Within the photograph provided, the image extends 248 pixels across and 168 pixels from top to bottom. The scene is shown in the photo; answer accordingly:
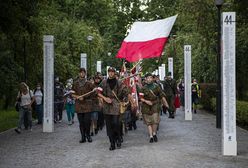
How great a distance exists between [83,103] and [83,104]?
0.03 meters

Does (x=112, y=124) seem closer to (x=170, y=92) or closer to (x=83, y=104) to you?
(x=83, y=104)

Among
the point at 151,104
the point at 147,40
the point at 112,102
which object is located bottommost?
the point at 151,104

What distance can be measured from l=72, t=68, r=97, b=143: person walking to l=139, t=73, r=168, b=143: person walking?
4.68ft

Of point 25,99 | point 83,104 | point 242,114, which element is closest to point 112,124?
point 83,104

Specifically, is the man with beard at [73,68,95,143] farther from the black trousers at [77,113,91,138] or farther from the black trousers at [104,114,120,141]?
the black trousers at [104,114,120,141]

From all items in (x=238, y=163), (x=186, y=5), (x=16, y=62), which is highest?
(x=186, y=5)

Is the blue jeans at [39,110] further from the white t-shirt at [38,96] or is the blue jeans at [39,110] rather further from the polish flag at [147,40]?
the polish flag at [147,40]

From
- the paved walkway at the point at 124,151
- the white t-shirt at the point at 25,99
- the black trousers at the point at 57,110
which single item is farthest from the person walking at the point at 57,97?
the paved walkway at the point at 124,151

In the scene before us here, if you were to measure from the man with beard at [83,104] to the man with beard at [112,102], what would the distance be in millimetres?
1275

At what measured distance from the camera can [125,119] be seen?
17.0 meters

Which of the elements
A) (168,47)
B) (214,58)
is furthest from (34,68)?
(168,47)

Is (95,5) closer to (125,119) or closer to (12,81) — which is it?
(12,81)

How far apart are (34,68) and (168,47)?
30.4 m

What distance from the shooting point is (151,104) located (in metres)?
14.7
